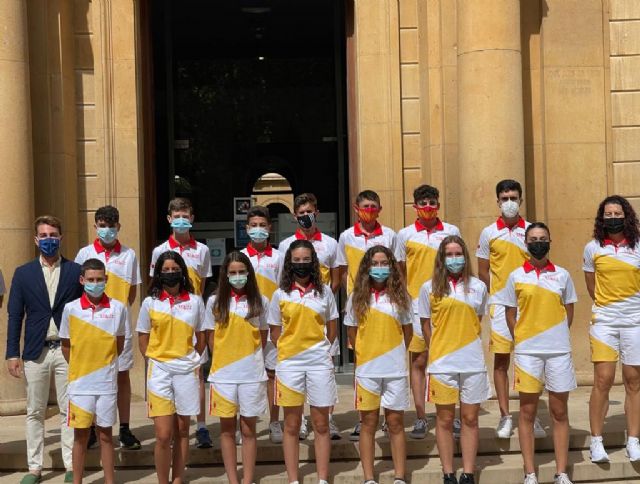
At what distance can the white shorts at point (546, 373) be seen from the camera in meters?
8.08

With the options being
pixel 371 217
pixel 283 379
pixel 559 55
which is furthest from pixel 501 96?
pixel 283 379

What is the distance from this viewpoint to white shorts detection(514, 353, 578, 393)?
8.08 m

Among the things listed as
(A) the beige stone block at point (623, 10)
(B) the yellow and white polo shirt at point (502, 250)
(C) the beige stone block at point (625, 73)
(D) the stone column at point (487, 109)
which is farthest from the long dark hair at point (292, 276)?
(A) the beige stone block at point (623, 10)

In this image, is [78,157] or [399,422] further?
[78,157]

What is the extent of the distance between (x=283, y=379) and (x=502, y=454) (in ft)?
6.77

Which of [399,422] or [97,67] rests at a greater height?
[97,67]

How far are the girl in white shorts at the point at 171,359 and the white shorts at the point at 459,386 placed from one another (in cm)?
172

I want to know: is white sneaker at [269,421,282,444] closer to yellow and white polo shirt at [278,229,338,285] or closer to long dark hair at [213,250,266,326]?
yellow and white polo shirt at [278,229,338,285]

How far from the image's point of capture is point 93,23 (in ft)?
39.2

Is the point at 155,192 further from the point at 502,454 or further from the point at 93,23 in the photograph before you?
the point at 502,454

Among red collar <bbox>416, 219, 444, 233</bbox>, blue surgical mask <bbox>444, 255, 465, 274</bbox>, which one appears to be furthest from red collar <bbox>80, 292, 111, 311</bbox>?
red collar <bbox>416, 219, 444, 233</bbox>

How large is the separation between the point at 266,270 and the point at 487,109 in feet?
11.1

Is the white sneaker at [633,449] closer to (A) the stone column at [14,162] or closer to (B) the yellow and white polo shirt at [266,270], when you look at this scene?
(B) the yellow and white polo shirt at [266,270]

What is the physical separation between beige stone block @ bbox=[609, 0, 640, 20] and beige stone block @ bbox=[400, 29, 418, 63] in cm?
211
